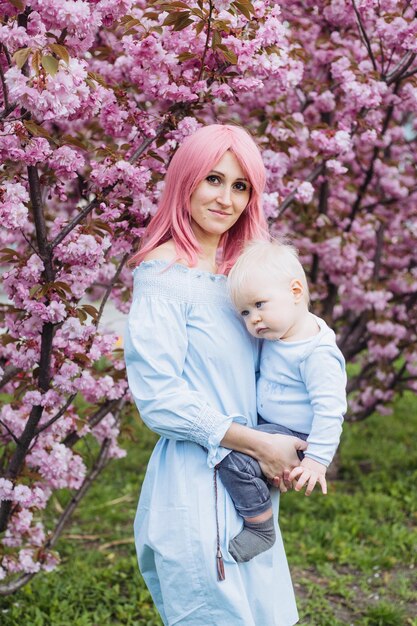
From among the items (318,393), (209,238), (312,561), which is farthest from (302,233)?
(318,393)

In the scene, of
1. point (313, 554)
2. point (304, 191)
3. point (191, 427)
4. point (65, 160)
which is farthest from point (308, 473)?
point (313, 554)

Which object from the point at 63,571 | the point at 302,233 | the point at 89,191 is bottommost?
the point at 63,571

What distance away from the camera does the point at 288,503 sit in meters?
4.76

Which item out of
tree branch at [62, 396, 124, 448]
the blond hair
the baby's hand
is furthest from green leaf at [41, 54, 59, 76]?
tree branch at [62, 396, 124, 448]

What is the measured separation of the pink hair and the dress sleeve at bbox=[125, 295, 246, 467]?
0.20 metres

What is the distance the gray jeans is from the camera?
77.7 inches

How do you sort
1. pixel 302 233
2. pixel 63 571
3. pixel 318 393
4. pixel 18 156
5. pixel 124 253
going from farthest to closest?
pixel 302 233 → pixel 63 571 → pixel 124 253 → pixel 18 156 → pixel 318 393

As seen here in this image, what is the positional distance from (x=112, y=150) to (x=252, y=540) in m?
1.35

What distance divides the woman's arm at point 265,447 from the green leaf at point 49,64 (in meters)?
0.96

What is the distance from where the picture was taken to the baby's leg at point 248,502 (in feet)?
6.48

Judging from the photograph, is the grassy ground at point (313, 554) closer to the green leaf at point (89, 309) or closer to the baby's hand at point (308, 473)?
the green leaf at point (89, 309)

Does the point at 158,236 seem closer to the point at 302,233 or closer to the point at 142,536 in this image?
the point at 142,536

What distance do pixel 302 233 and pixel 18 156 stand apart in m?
2.62

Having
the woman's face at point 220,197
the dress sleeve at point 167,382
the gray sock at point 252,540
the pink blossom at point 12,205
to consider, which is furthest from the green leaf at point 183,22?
the gray sock at point 252,540
